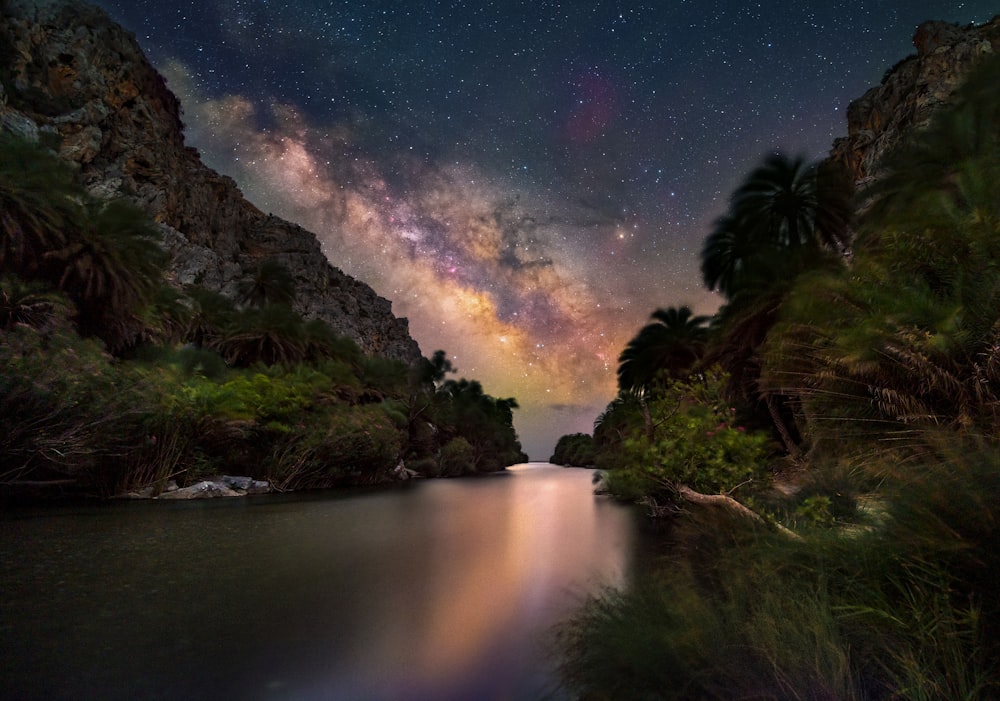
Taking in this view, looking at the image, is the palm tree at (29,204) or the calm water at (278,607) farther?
the palm tree at (29,204)

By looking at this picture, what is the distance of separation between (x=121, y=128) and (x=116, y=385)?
5935 centimetres

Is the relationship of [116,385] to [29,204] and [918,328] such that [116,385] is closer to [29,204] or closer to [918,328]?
[29,204]

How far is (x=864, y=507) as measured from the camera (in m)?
5.42

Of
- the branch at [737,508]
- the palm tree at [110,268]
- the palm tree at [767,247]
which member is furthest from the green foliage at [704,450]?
the palm tree at [110,268]

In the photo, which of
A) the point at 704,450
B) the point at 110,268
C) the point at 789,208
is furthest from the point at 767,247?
the point at 110,268

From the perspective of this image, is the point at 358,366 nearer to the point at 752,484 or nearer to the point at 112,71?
the point at 752,484

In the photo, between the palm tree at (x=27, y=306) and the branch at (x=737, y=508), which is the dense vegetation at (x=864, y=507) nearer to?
the branch at (x=737, y=508)

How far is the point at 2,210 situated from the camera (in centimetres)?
1333

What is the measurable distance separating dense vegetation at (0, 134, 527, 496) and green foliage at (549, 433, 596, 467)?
77548 millimetres

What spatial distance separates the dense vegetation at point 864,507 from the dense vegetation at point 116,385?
14556mm

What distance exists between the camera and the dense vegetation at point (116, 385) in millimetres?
11938

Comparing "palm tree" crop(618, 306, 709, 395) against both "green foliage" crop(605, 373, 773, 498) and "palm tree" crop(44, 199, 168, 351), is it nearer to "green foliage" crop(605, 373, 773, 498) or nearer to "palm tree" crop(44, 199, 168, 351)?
"green foliage" crop(605, 373, 773, 498)

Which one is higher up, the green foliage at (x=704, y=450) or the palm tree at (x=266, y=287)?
the palm tree at (x=266, y=287)

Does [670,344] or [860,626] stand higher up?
[670,344]
